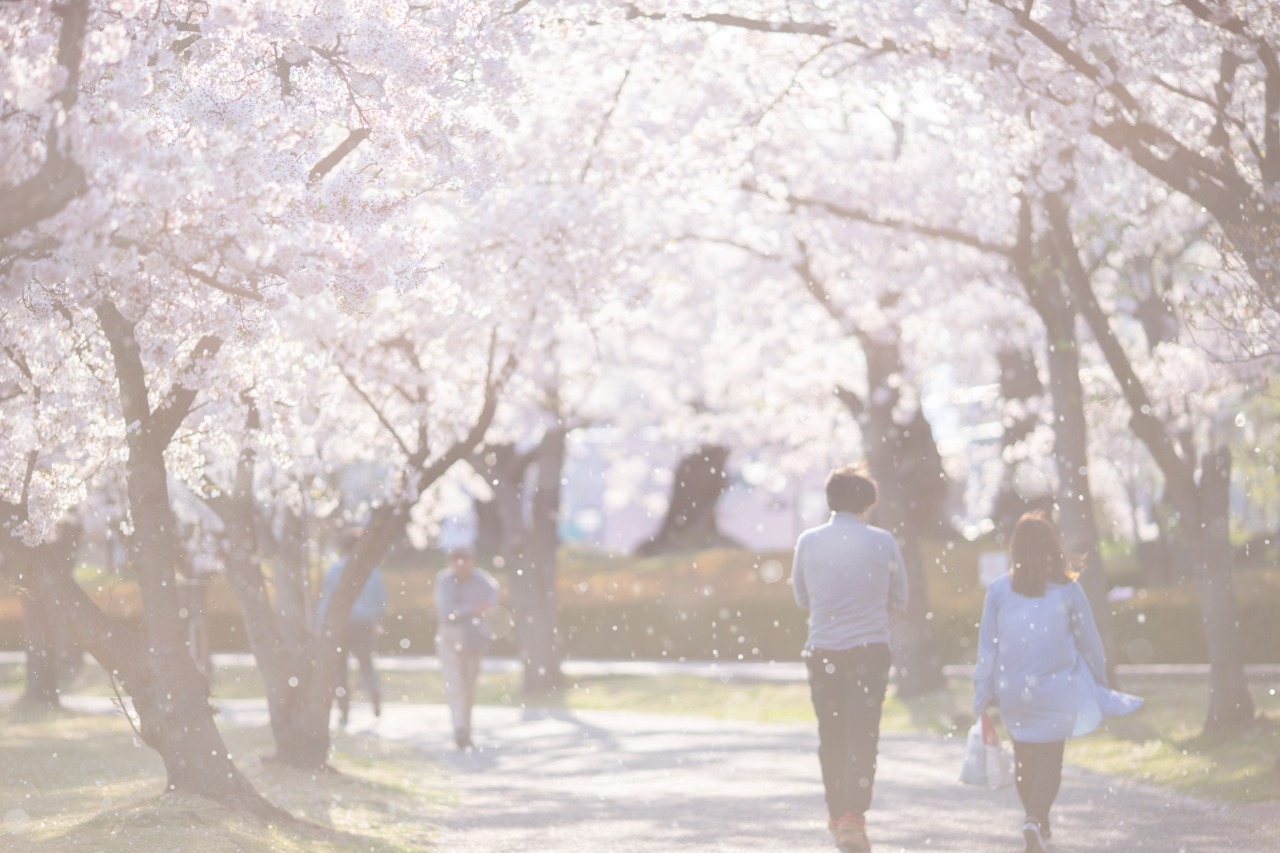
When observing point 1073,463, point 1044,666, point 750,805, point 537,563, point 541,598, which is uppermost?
point 1073,463

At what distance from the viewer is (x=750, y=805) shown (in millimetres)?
13188

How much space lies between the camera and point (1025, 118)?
13555mm

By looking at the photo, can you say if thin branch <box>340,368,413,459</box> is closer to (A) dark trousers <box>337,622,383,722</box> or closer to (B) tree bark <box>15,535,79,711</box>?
(A) dark trousers <box>337,622,383,722</box>

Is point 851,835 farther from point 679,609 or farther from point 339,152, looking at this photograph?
point 679,609

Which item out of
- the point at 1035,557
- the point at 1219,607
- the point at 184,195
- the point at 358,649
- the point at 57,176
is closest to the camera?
the point at 57,176

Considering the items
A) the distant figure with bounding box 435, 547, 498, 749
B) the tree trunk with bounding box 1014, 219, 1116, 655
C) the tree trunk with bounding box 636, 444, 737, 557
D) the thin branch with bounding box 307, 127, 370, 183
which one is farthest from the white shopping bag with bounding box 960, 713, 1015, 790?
the tree trunk with bounding box 636, 444, 737, 557

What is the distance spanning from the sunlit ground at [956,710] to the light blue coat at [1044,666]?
10.4 feet

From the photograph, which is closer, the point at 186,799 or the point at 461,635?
the point at 186,799

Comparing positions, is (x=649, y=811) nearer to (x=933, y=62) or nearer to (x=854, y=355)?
(x=933, y=62)

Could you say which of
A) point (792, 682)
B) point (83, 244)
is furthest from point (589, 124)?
point (792, 682)

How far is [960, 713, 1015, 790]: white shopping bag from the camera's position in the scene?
1014cm

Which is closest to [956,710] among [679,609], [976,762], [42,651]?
[976,762]

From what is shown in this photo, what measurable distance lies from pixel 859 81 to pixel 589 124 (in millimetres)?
2660

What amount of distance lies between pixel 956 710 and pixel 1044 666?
1250cm
